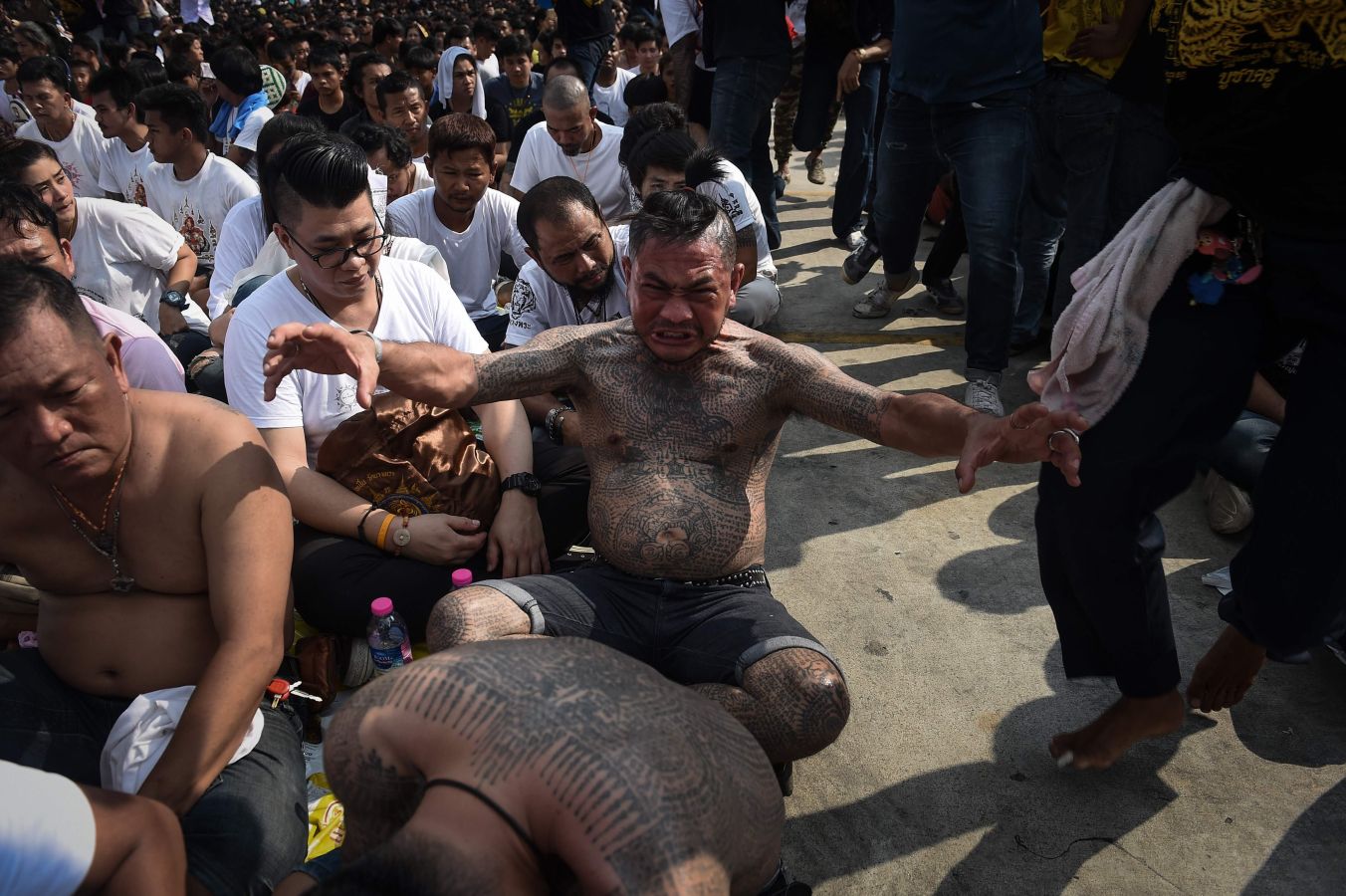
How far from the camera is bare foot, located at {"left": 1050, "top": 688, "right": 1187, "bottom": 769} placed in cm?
256

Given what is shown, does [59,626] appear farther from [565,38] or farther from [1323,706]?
[565,38]

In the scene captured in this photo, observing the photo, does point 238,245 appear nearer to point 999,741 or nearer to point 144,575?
point 144,575

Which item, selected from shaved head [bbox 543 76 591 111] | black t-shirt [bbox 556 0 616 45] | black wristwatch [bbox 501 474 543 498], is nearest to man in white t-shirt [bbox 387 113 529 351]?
shaved head [bbox 543 76 591 111]

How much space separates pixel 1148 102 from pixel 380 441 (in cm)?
309

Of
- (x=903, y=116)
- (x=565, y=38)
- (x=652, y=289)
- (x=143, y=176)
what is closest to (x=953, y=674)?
(x=652, y=289)

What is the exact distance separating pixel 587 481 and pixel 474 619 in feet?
3.42

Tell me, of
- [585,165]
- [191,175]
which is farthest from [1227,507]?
[191,175]

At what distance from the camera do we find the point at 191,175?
6.07m

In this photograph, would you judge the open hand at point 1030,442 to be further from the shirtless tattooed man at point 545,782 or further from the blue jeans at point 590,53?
the blue jeans at point 590,53

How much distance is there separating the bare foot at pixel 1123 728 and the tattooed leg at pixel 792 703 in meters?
0.68

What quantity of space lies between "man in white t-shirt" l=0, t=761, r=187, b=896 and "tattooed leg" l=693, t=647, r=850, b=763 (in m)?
1.29

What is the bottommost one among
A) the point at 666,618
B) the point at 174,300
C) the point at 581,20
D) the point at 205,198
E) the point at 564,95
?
the point at 666,618

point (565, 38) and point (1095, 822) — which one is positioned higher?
point (565, 38)

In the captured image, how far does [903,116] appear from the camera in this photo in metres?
5.02
